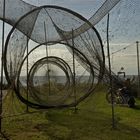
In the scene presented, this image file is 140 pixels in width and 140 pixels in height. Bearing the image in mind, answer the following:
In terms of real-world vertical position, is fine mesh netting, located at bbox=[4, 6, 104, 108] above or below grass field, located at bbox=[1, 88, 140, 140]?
above

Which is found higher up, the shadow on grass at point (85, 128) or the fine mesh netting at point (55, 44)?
the fine mesh netting at point (55, 44)

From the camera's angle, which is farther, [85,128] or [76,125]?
[76,125]

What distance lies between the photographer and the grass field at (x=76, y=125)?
8.66 m

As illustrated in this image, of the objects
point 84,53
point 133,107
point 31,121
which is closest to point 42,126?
point 31,121

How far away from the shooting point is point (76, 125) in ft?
33.4

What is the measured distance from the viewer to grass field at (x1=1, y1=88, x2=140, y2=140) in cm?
866

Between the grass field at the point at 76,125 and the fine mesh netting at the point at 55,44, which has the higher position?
the fine mesh netting at the point at 55,44

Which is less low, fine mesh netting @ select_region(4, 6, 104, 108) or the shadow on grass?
fine mesh netting @ select_region(4, 6, 104, 108)

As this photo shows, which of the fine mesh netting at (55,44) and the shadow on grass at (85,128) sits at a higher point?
the fine mesh netting at (55,44)

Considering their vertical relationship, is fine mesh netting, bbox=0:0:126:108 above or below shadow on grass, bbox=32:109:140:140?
above

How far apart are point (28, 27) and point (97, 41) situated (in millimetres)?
1893

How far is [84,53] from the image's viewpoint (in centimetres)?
1116

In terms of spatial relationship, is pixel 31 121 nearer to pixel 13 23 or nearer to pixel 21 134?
pixel 21 134

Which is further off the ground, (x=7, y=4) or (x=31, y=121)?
(x=7, y=4)
